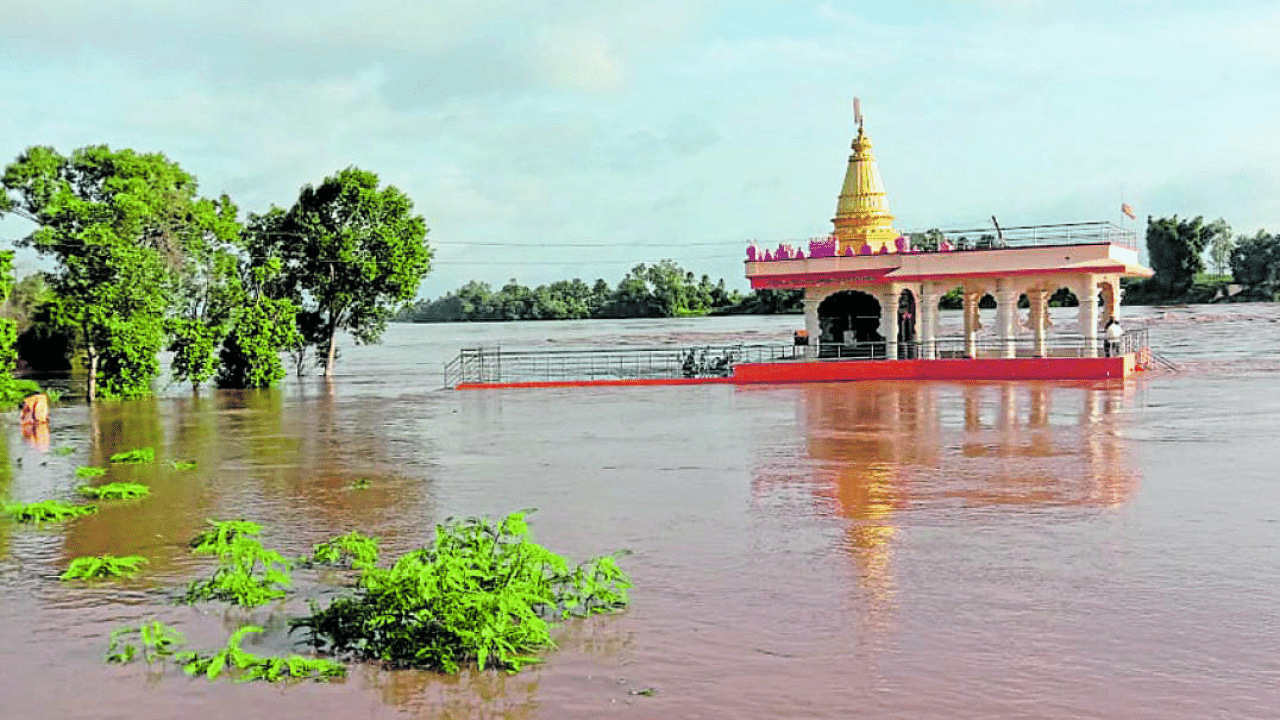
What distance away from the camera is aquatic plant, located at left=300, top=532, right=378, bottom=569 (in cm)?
1080

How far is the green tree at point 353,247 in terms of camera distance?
1618 inches

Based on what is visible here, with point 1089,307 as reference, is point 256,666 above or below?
below

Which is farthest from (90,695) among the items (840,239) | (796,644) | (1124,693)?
(840,239)

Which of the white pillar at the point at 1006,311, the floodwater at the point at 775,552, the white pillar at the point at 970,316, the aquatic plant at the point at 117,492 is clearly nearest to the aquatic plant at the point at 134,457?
the floodwater at the point at 775,552

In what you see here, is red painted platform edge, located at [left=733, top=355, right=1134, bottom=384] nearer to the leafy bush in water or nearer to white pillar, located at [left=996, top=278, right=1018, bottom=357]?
white pillar, located at [left=996, top=278, right=1018, bottom=357]

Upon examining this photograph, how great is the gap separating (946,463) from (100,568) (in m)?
11.4

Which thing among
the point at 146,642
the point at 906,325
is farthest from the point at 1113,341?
the point at 146,642

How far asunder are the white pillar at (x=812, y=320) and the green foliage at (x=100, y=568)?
28.1 meters

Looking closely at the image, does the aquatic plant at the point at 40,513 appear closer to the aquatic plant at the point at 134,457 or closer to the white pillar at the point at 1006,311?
the aquatic plant at the point at 134,457

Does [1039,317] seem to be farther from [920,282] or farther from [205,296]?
[205,296]

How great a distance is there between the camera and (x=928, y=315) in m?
36.8

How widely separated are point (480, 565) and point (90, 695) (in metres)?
2.79

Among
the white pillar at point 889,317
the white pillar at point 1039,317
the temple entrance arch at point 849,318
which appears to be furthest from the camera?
the temple entrance arch at point 849,318

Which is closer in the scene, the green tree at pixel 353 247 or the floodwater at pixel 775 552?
the floodwater at pixel 775 552
